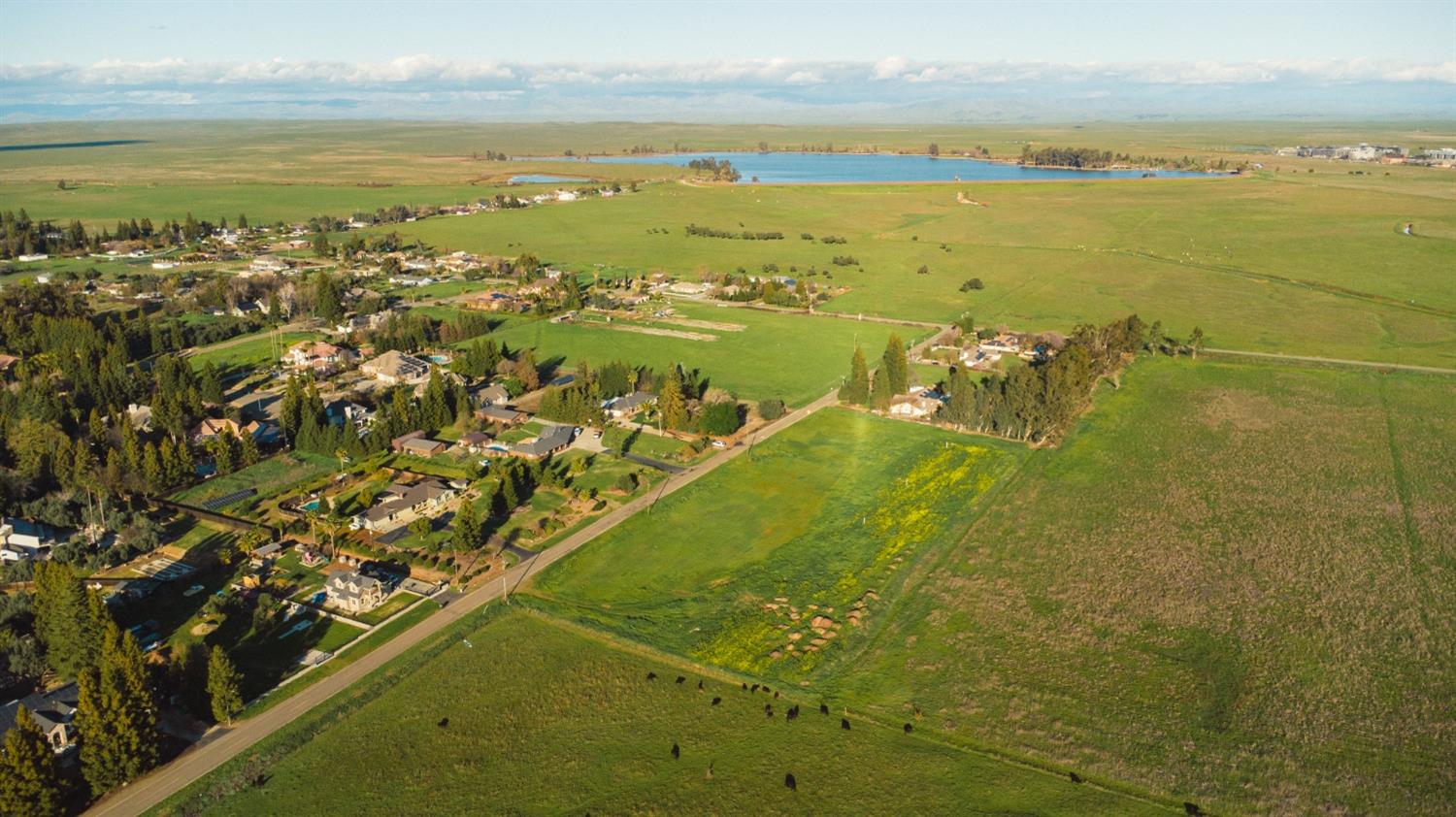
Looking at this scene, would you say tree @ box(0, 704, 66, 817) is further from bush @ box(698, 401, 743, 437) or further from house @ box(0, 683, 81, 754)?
bush @ box(698, 401, 743, 437)

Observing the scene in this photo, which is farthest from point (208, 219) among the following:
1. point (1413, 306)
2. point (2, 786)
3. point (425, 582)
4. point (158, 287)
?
point (1413, 306)

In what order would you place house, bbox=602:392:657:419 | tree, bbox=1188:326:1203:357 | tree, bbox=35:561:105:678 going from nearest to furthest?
tree, bbox=35:561:105:678 → house, bbox=602:392:657:419 → tree, bbox=1188:326:1203:357

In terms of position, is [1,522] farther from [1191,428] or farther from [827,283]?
[827,283]

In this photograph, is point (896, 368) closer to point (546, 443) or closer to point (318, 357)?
point (546, 443)

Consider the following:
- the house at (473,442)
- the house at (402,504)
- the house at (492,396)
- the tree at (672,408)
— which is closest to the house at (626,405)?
the tree at (672,408)

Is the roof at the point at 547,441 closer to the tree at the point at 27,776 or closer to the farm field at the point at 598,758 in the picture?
the farm field at the point at 598,758

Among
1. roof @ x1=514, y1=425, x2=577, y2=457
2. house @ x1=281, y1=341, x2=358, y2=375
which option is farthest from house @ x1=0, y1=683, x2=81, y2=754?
house @ x1=281, y1=341, x2=358, y2=375
